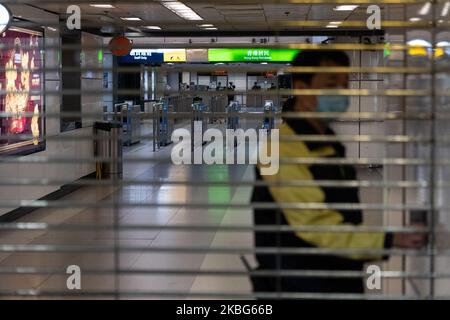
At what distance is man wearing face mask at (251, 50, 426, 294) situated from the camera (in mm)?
2773

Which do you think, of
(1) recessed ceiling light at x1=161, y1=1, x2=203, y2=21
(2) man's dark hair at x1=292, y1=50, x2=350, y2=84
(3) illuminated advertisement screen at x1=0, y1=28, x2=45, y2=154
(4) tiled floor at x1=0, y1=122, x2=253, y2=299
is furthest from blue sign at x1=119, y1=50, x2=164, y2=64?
(2) man's dark hair at x1=292, y1=50, x2=350, y2=84

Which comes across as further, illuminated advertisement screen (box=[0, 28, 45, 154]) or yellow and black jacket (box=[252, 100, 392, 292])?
Answer: illuminated advertisement screen (box=[0, 28, 45, 154])

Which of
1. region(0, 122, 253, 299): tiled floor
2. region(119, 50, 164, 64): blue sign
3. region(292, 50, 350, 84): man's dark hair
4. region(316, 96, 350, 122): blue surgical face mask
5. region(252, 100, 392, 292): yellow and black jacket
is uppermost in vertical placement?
region(119, 50, 164, 64): blue sign

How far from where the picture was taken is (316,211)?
2768 mm

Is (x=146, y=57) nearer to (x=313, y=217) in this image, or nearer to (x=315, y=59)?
(x=315, y=59)

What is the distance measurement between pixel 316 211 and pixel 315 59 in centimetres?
63

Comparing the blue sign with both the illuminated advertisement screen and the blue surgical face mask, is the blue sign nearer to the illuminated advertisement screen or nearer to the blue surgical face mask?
the illuminated advertisement screen

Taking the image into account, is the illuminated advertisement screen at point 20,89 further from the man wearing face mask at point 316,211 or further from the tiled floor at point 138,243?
the man wearing face mask at point 316,211

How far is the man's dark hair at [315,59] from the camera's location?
9.29 feet

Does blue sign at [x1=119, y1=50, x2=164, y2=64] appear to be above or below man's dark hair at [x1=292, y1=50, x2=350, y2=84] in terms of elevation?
above

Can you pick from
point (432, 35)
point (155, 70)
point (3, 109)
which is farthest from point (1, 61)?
point (432, 35)

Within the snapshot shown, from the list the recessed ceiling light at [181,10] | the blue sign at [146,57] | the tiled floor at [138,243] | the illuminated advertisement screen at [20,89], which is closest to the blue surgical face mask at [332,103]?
the tiled floor at [138,243]
